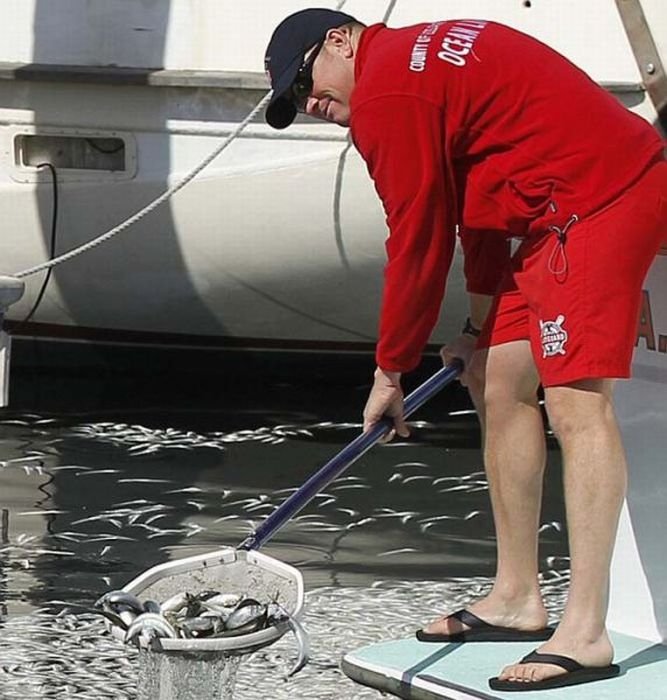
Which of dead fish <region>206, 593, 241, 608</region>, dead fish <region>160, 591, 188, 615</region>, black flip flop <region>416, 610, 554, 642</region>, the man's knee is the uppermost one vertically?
the man's knee

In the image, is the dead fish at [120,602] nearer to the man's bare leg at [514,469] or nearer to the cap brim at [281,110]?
the man's bare leg at [514,469]

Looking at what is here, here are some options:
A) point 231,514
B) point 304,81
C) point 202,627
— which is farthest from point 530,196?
point 231,514

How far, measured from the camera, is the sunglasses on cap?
3840mm

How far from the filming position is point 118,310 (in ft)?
26.2

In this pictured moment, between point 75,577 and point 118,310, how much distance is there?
275 cm

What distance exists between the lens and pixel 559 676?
379cm

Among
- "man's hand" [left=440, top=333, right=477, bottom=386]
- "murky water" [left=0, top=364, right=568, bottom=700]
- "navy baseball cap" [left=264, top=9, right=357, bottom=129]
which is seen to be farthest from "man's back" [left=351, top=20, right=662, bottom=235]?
"murky water" [left=0, top=364, right=568, bottom=700]

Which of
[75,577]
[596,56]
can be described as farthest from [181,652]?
→ [596,56]

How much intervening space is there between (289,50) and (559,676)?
1.40m

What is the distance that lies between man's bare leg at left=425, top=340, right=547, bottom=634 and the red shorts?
0.63ft

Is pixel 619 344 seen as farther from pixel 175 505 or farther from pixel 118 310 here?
pixel 118 310

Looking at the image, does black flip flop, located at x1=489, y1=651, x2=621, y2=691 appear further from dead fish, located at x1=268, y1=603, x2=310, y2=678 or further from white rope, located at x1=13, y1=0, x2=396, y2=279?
white rope, located at x1=13, y1=0, x2=396, y2=279

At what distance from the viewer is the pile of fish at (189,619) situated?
3.64 m

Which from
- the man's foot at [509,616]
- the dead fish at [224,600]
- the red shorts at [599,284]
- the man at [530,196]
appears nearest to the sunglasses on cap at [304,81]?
the man at [530,196]
